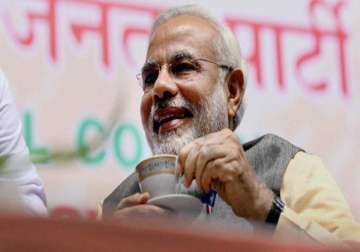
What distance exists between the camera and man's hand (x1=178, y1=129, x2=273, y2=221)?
3.66 ft

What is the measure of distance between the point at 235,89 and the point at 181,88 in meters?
0.14

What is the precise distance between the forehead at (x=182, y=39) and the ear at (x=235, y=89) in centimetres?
6

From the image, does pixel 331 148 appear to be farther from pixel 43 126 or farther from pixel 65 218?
pixel 65 218

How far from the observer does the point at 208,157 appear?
1121 millimetres

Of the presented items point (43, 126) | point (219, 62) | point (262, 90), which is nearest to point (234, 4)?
point (262, 90)

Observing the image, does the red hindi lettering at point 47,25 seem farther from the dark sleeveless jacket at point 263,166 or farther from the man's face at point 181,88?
the dark sleeveless jacket at point 263,166

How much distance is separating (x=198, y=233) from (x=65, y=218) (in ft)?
0.13

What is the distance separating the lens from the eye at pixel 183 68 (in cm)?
147

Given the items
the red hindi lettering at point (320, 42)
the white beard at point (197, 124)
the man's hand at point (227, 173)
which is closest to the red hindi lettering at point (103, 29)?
the white beard at point (197, 124)

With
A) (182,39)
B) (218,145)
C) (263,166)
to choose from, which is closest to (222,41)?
(182,39)

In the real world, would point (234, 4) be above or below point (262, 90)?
above

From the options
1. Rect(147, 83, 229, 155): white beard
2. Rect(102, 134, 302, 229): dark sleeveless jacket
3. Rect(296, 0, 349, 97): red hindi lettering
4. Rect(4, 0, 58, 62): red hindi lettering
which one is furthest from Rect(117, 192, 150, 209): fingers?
Rect(296, 0, 349, 97): red hindi lettering

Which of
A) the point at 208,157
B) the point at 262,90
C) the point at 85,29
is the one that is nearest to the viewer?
the point at 208,157

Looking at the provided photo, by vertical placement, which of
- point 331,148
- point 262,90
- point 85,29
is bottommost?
point 331,148
